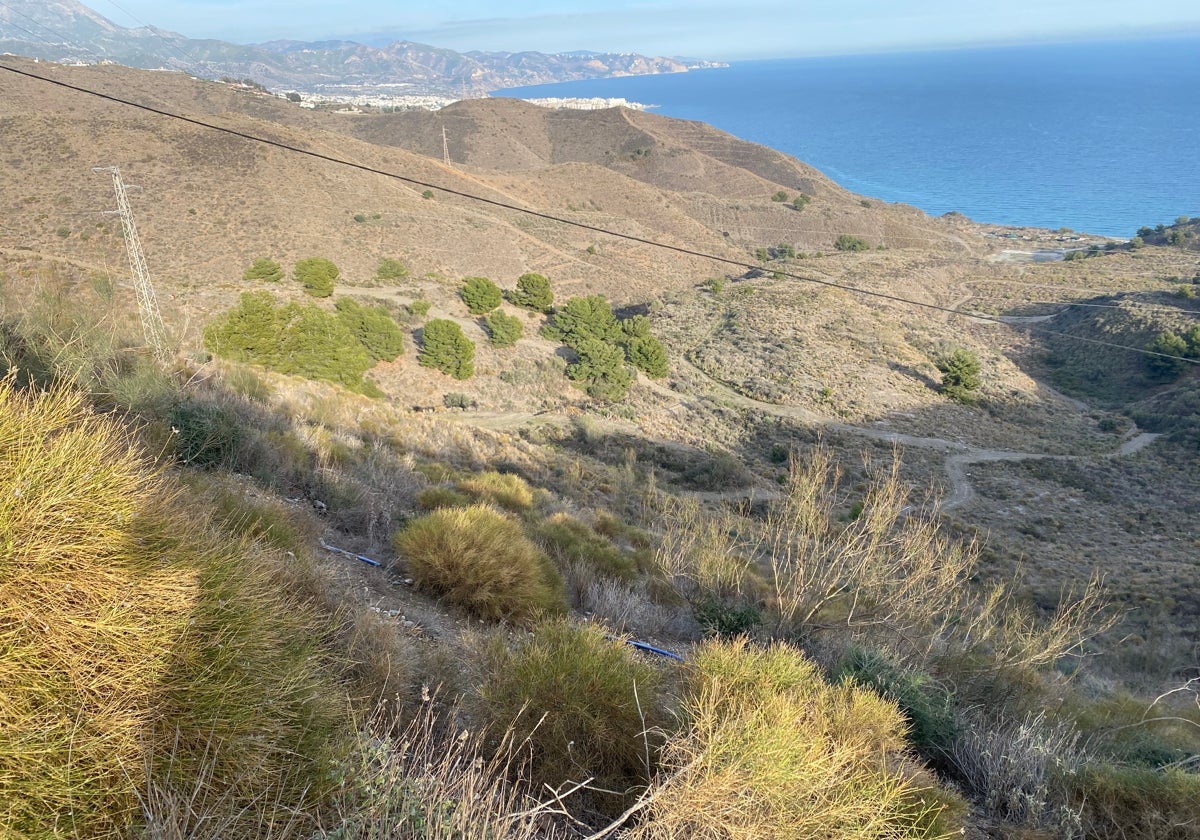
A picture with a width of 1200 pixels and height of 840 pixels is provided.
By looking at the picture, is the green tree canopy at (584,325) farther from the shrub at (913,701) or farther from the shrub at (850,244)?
the shrub at (850,244)

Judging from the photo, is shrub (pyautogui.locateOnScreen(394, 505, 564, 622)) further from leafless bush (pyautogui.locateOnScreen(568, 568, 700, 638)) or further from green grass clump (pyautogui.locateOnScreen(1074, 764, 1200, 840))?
green grass clump (pyautogui.locateOnScreen(1074, 764, 1200, 840))

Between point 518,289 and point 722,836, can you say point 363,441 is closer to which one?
point 722,836

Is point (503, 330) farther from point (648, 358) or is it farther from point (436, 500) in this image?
point (436, 500)

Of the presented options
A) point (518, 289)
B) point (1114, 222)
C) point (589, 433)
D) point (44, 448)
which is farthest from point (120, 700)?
point (1114, 222)

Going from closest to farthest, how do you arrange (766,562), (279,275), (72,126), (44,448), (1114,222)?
(44,448) < (766,562) < (279,275) < (72,126) < (1114,222)

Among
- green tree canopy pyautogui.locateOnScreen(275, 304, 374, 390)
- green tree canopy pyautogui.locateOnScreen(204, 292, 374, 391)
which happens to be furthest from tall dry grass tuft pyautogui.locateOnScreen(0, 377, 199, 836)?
green tree canopy pyautogui.locateOnScreen(275, 304, 374, 390)

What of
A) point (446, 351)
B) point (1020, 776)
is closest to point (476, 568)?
point (1020, 776)

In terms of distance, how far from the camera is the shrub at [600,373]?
93.1 feet

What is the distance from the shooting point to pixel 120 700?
2227mm

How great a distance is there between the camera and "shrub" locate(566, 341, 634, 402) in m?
28.4

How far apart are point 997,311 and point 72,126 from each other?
65964 millimetres

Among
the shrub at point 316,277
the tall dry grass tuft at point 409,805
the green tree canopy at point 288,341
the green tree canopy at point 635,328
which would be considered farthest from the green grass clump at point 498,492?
the shrub at point 316,277

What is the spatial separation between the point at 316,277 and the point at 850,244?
182 ft

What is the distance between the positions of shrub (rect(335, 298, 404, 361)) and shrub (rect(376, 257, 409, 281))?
10.4 meters
